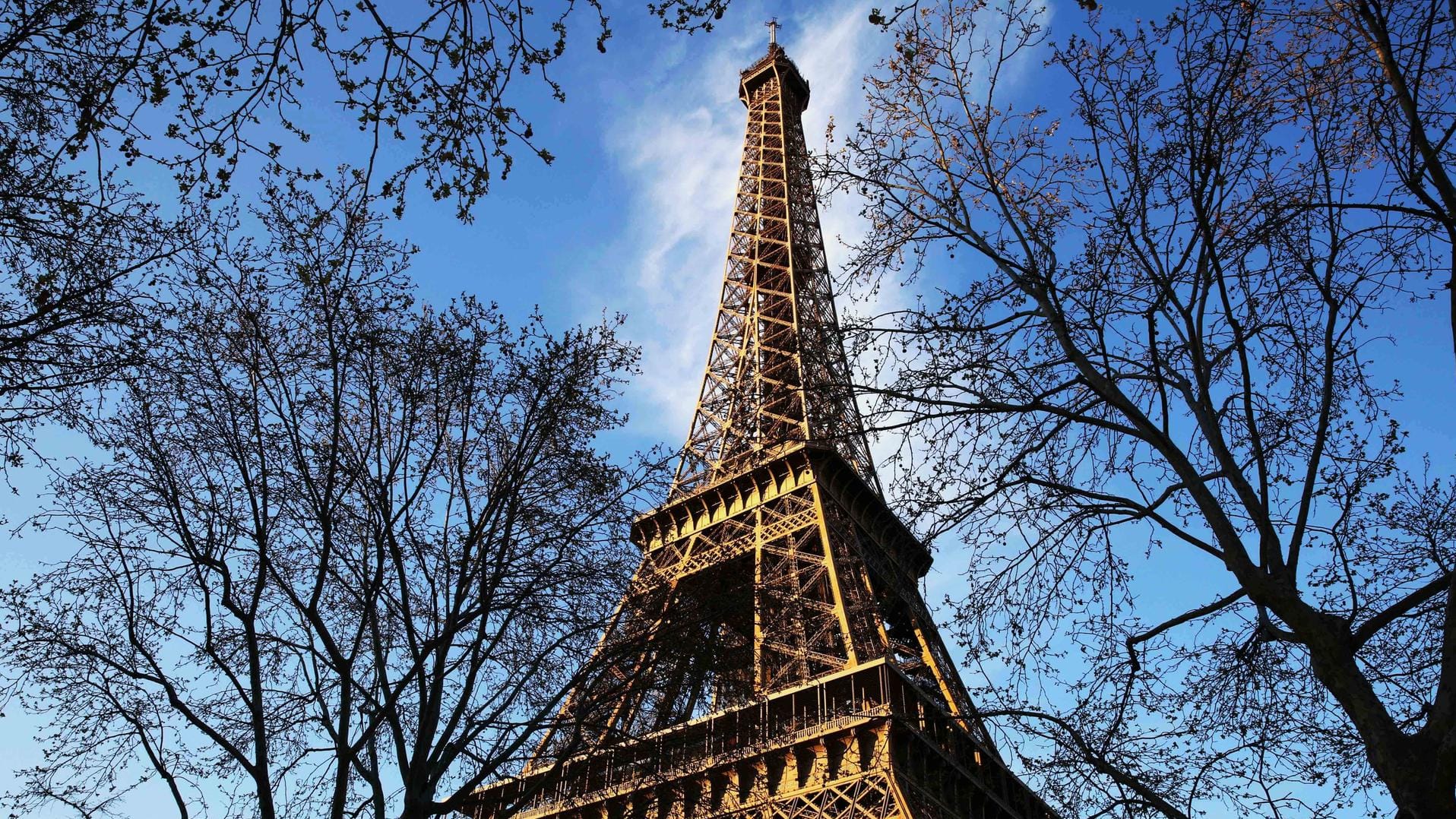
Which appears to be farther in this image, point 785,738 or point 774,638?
point 774,638

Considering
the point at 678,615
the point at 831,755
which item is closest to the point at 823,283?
the point at 831,755

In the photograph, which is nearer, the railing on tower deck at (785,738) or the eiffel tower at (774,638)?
the eiffel tower at (774,638)

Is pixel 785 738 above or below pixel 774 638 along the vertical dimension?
below

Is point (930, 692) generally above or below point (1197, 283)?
above

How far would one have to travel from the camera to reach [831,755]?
68.0 ft

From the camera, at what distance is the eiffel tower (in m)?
11.3

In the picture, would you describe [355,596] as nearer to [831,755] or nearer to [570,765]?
[570,765]

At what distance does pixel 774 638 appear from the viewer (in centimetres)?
2033

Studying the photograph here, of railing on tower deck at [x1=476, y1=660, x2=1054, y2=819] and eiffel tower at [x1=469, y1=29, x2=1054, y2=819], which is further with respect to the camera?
railing on tower deck at [x1=476, y1=660, x2=1054, y2=819]

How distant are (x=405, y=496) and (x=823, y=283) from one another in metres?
31.8

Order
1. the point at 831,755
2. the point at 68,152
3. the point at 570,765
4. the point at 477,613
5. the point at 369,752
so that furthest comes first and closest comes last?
the point at 831,755 < the point at 570,765 < the point at 477,613 < the point at 369,752 < the point at 68,152

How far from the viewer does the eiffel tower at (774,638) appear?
11.3 meters

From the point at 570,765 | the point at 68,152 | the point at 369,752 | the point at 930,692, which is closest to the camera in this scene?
the point at 68,152


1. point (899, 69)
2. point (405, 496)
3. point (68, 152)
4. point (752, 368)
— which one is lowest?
point (68, 152)
